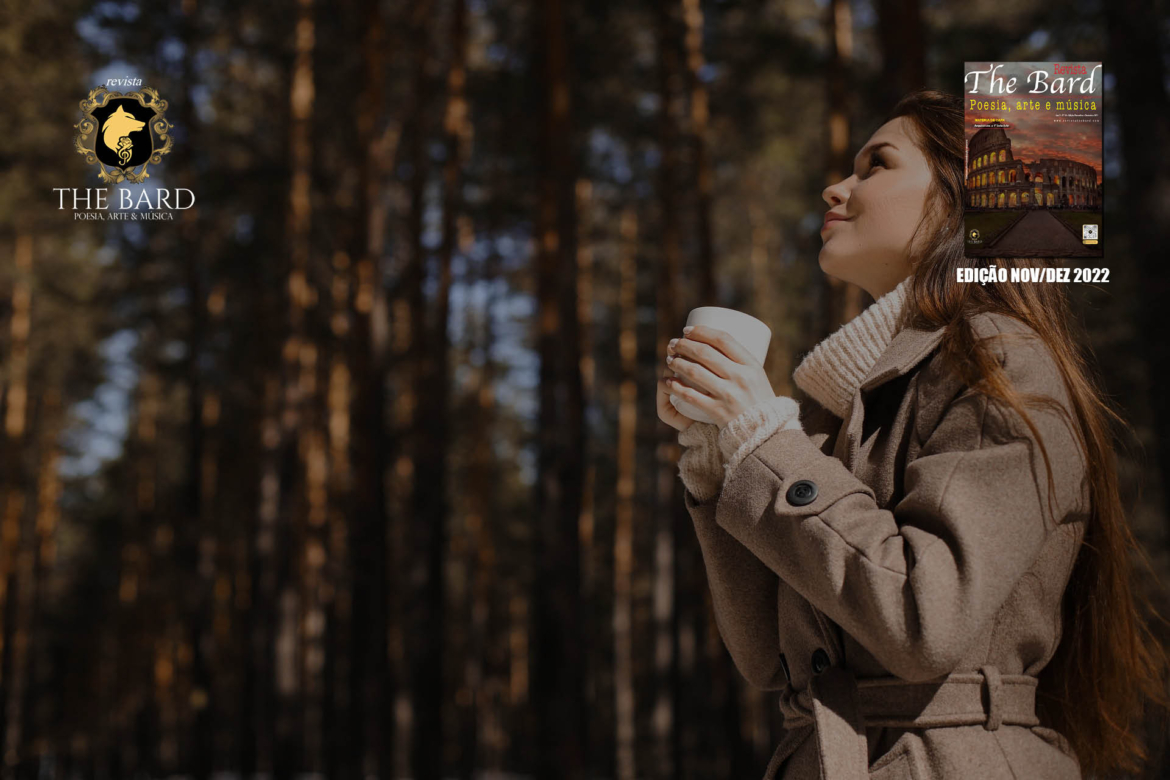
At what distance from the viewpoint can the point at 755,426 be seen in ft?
5.33

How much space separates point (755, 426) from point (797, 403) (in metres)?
0.15

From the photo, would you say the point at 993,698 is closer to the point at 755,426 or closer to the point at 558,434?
the point at 755,426

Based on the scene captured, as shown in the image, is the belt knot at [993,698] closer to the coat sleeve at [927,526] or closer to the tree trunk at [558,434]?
the coat sleeve at [927,526]

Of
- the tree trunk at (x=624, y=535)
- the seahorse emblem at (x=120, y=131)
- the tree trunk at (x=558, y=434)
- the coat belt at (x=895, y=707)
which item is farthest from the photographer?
the tree trunk at (x=624, y=535)

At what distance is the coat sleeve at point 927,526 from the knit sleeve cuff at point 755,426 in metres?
0.03

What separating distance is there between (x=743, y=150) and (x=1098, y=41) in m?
8.48

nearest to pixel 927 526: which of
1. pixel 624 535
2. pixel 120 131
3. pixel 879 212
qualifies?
pixel 879 212

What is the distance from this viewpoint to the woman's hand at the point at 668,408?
1729mm

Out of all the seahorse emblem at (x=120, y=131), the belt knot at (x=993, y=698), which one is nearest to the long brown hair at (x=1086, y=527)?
the belt knot at (x=993, y=698)

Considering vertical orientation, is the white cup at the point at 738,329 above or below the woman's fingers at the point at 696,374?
above

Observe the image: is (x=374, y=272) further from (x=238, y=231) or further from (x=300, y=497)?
(x=300, y=497)

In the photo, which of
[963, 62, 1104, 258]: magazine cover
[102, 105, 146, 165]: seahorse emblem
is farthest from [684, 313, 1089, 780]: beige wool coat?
[102, 105, 146, 165]: seahorse emblem

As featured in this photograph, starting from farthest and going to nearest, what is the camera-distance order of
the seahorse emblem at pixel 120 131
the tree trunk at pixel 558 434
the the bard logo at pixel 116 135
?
the tree trunk at pixel 558 434, the seahorse emblem at pixel 120 131, the the bard logo at pixel 116 135

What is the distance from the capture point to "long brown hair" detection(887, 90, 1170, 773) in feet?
5.46
